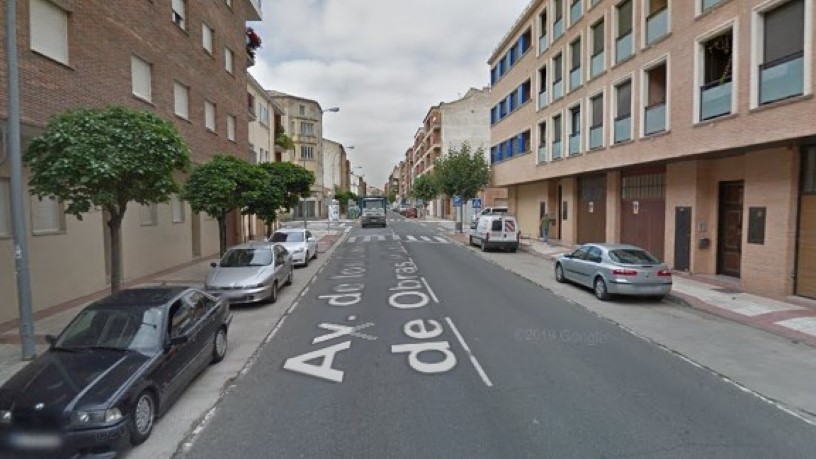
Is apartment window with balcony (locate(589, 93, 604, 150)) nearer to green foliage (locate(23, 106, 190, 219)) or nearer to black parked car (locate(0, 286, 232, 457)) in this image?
green foliage (locate(23, 106, 190, 219))

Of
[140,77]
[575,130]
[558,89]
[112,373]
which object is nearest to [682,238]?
[575,130]

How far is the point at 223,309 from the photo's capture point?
6926mm

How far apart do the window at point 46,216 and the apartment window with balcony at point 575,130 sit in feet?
60.1

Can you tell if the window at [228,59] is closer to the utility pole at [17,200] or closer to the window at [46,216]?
the window at [46,216]

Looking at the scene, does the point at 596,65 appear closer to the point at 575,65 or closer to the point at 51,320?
the point at 575,65

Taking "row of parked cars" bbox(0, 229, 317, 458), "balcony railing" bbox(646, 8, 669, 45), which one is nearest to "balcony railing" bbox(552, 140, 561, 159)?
"balcony railing" bbox(646, 8, 669, 45)

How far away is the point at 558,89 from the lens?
22.0 meters

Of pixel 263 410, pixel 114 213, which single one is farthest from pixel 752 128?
pixel 114 213

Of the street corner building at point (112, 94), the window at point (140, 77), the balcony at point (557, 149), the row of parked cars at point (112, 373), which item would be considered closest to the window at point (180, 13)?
the street corner building at point (112, 94)

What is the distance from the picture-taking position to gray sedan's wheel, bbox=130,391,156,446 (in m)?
4.08

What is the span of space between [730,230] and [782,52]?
504 centimetres

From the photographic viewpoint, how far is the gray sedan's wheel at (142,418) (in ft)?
13.4

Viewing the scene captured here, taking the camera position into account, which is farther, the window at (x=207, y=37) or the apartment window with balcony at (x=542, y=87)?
the apartment window with balcony at (x=542, y=87)

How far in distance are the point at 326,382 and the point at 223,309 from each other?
2.40m
